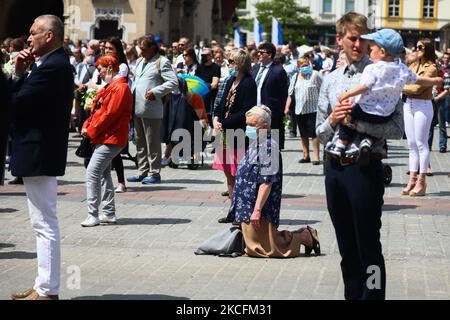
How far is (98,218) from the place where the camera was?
11.6 m

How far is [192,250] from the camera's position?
33.4ft

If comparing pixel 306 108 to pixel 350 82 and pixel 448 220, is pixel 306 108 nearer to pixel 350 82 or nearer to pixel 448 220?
pixel 448 220

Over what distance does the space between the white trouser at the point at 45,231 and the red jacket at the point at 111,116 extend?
158 inches

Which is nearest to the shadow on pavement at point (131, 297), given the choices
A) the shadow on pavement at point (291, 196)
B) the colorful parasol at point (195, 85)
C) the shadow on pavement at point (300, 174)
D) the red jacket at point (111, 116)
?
the red jacket at point (111, 116)

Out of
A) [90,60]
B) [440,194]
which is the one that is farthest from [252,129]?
[90,60]

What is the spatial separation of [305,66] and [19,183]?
655cm

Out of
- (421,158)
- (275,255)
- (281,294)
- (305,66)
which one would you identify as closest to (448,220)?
(421,158)

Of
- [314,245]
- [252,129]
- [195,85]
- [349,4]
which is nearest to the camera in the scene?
[314,245]

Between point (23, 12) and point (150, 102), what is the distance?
27.2 metres

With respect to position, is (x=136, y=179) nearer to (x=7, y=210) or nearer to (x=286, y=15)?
(x=7, y=210)

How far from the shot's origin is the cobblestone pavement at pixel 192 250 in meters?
8.36

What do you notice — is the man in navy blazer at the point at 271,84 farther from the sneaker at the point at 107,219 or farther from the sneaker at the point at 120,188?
the sneaker at the point at 107,219

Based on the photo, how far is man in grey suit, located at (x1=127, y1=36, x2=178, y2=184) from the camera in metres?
A: 15.5

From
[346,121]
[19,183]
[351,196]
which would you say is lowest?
[19,183]
